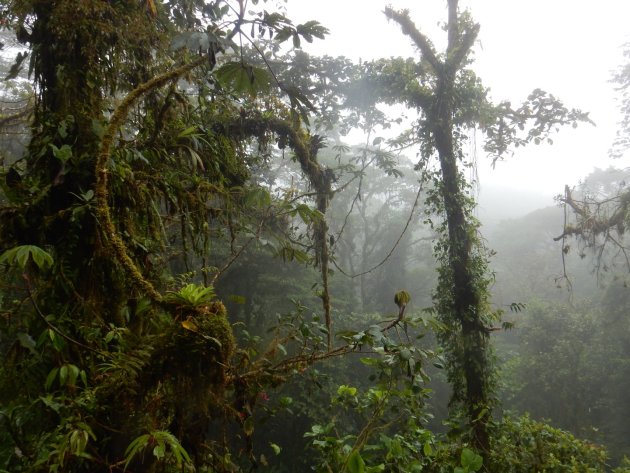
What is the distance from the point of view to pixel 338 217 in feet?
57.6

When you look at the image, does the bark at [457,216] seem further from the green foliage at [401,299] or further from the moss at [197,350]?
the moss at [197,350]

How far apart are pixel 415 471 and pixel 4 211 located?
2420 mm

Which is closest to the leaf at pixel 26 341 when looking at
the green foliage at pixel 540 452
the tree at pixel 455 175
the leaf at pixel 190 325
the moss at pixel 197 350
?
the moss at pixel 197 350

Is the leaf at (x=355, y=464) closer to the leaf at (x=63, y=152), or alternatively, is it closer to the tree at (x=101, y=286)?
the tree at (x=101, y=286)

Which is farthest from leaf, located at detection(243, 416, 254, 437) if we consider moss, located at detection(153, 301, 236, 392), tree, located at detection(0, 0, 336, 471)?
moss, located at detection(153, 301, 236, 392)

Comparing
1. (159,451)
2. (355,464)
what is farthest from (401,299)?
(159,451)

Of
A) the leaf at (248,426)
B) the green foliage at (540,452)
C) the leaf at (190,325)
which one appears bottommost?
the green foliage at (540,452)

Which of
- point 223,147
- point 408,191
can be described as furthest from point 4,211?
point 408,191

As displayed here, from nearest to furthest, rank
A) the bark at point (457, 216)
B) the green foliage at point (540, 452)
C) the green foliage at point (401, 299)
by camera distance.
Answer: the green foliage at point (401, 299), the green foliage at point (540, 452), the bark at point (457, 216)

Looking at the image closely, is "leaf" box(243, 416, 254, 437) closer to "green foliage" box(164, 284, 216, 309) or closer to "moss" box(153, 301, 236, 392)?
"moss" box(153, 301, 236, 392)

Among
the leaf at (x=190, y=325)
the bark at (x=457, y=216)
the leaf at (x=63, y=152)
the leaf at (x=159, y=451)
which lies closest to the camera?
the leaf at (x=159, y=451)

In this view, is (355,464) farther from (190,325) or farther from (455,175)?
(455,175)

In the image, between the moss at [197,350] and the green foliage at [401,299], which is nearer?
the moss at [197,350]

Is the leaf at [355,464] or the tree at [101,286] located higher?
the tree at [101,286]
